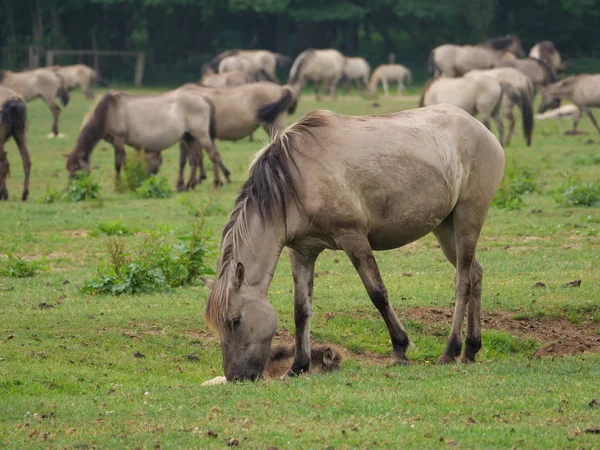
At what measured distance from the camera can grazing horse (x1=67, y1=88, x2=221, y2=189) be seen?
18344mm

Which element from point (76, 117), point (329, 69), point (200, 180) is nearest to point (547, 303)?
point (200, 180)

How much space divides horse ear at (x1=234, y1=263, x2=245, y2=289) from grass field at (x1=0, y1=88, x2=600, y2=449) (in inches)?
29.0

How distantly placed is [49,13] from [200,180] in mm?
35052

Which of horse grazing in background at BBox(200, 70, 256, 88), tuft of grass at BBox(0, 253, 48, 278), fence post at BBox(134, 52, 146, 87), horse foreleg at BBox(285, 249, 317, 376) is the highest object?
horse foreleg at BBox(285, 249, 317, 376)

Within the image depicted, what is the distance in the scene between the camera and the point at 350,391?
613 centimetres

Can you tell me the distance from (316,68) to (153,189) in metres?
21.6

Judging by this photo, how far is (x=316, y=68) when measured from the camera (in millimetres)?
38000

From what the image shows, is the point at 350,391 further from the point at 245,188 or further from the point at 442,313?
the point at 442,313

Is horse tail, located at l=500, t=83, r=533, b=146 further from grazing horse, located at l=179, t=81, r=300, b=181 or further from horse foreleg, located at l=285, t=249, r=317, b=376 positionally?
horse foreleg, located at l=285, t=249, r=317, b=376

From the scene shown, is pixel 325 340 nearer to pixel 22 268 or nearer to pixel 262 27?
pixel 22 268

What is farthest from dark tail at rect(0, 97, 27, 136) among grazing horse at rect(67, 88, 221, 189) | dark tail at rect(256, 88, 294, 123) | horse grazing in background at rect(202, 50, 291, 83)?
horse grazing in background at rect(202, 50, 291, 83)

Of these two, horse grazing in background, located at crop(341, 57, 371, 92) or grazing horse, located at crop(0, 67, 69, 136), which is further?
horse grazing in background, located at crop(341, 57, 371, 92)

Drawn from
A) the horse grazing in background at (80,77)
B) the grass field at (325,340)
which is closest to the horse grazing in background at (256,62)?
the horse grazing in background at (80,77)

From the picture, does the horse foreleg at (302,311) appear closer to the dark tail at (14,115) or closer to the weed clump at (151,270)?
the weed clump at (151,270)
